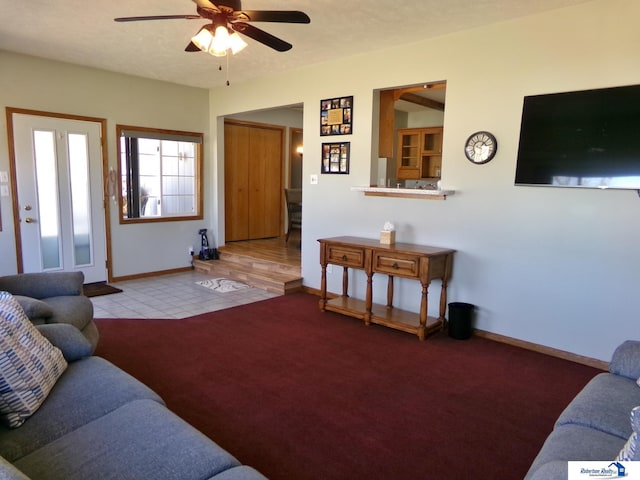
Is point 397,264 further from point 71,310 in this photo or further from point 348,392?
point 71,310

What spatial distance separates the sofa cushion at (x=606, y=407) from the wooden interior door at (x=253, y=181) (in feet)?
20.2

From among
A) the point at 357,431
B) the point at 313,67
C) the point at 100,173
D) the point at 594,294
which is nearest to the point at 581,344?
the point at 594,294

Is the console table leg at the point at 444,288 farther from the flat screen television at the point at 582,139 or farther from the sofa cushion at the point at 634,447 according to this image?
the sofa cushion at the point at 634,447

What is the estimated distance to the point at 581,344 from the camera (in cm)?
339

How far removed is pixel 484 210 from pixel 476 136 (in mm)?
652

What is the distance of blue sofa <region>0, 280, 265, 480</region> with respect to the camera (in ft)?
4.42

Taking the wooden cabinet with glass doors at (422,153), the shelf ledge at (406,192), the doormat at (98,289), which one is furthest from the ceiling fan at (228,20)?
the wooden cabinet with glass doors at (422,153)

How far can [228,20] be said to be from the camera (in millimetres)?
2678

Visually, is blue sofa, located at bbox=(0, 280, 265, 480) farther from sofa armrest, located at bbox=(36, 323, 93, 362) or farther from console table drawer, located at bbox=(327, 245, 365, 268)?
console table drawer, located at bbox=(327, 245, 365, 268)

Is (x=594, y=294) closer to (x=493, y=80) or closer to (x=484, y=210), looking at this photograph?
(x=484, y=210)

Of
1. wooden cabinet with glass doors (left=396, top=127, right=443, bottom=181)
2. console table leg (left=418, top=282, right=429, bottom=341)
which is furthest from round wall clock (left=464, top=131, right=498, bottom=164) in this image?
wooden cabinet with glass doors (left=396, top=127, right=443, bottom=181)

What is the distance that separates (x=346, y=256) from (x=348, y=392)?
5.53 ft

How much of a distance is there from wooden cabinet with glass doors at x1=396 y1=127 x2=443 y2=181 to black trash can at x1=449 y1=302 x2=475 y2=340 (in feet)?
13.8

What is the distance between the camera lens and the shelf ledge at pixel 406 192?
400 centimetres
